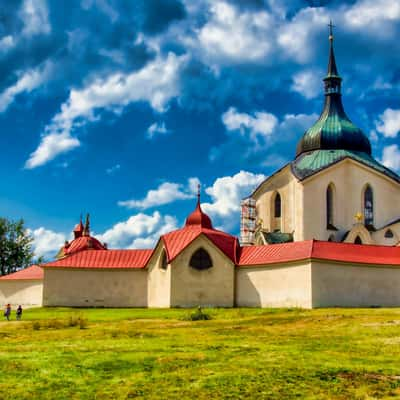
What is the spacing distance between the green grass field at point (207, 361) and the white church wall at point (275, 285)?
418 inches

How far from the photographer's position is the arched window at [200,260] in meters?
43.2

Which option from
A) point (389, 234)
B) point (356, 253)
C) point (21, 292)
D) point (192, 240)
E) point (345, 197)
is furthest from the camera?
point (345, 197)

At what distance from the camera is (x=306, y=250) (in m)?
38.0

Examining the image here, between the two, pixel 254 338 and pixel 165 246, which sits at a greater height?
pixel 165 246

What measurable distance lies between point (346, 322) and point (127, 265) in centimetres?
2400

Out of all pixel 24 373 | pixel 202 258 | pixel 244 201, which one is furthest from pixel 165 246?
pixel 24 373

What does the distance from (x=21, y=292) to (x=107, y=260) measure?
9.93m

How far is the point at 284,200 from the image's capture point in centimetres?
5534

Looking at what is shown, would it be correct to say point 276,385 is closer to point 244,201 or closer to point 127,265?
point 127,265

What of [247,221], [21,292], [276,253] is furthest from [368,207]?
[21,292]

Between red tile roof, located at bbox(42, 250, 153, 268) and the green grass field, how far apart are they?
1999cm

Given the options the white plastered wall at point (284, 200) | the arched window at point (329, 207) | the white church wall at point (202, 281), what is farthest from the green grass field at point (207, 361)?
the arched window at point (329, 207)

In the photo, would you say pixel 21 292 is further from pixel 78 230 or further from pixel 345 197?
pixel 345 197

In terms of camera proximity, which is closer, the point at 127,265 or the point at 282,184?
the point at 127,265
